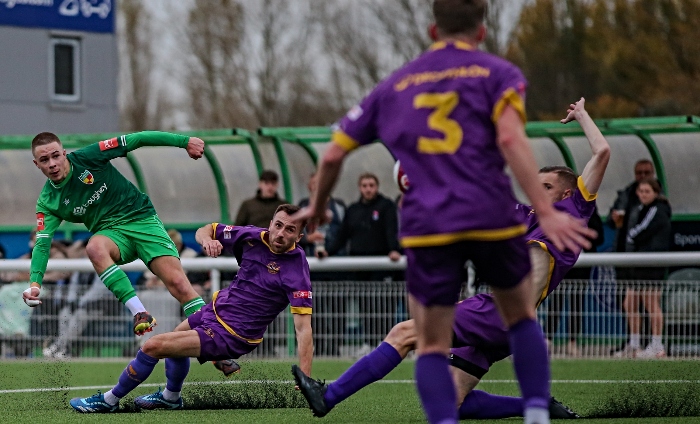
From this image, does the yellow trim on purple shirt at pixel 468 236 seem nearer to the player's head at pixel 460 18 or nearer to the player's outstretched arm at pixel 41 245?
the player's head at pixel 460 18

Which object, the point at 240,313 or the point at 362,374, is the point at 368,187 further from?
the point at 362,374

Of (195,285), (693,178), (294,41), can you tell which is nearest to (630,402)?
(195,285)

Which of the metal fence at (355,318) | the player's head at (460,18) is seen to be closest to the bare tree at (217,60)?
the metal fence at (355,318)

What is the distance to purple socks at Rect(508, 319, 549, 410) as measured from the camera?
508 centimetres

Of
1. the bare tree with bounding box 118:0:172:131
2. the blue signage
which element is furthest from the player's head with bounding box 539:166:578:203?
the bare tree with bounding box 118:0:172:131

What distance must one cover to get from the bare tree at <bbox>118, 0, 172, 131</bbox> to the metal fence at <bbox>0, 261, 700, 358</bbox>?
37695 mm

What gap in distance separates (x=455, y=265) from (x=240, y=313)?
3143 mm

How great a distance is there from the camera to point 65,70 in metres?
27.0

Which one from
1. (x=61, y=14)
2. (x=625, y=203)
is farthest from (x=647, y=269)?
(x=61, y=14)

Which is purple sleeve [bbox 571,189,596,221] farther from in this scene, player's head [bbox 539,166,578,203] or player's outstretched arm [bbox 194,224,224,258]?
player's outstretched arm [bbox 194,224,224,258]

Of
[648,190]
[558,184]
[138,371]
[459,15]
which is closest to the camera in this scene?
[459,15]

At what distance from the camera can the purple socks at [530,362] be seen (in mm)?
5082

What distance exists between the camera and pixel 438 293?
5.07 metres

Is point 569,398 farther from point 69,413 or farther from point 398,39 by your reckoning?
point 398,39
